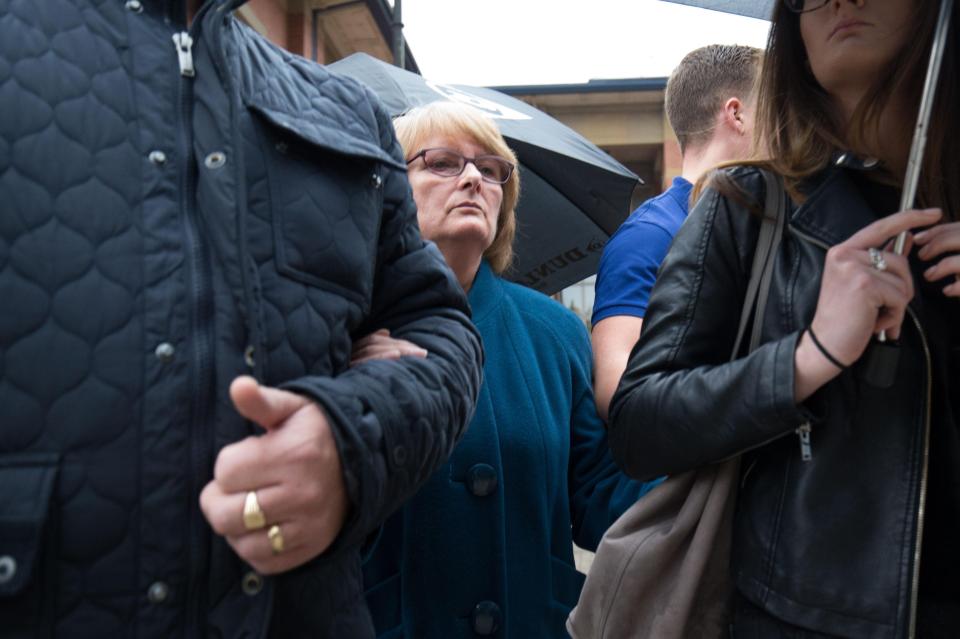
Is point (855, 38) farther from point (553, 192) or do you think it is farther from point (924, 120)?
point (553, 192)

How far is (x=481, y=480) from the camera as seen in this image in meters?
2.12

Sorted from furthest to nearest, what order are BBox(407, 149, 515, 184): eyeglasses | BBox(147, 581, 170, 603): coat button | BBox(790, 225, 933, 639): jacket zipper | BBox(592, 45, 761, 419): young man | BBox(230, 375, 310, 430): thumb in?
1. BBox(407, 149, 515, 184): eyeglasses
2. BBox(592, 45, 761, 419): young man
3. BBox(790, 225, 933, 639): jacket zipper
4. BBox(147, 581, 170, 603): coat button
5. BBox(230, 375, 310, 430): thumb

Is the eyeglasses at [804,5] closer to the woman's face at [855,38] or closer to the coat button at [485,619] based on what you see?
the woman's face at [855,38]

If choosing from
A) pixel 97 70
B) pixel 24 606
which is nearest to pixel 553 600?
pixel 24 606

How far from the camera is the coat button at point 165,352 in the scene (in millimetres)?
1041

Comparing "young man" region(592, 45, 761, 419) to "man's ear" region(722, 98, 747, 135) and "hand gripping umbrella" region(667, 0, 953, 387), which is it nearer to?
"man's ear" region(722, 98, 747, 135)

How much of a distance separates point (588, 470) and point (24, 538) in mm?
1566

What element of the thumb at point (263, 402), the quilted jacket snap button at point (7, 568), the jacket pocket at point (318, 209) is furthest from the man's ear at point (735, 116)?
the quilted jacket snap button at point (7, 568)

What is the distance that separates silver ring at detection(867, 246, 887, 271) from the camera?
1.33 metres

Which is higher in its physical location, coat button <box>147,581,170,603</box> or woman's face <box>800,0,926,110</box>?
woman's face <box>800,0,926,110</box>

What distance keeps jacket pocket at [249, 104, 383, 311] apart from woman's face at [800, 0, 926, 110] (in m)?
0.85

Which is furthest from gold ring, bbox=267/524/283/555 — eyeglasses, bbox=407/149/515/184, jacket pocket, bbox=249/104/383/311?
eyeglasses, bbox=407/149/515/184

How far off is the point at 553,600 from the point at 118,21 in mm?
1610

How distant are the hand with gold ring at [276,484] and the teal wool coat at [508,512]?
105 centimetres
